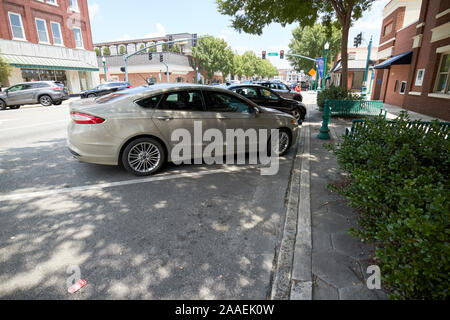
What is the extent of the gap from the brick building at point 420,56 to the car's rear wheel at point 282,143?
927 cm

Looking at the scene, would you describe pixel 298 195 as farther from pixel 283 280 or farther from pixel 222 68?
pixel 222 68

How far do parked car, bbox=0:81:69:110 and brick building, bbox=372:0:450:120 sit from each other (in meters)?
22.2

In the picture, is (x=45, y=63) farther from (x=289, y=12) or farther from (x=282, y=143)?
(x=282, y=143)

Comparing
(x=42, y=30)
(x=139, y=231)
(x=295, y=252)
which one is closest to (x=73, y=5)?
(x=42, y=30)

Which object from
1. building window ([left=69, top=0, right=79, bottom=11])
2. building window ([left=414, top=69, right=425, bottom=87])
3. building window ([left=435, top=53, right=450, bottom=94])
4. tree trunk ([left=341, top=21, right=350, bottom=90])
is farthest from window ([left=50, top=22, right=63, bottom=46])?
building window ([left=435, top=53, right=450, bottom=94])

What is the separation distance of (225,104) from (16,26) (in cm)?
3064

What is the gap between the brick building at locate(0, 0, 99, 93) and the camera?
24766 mm

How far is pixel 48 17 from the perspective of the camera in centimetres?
2798

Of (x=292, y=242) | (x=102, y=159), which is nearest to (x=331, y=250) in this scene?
(x=292, y=242)

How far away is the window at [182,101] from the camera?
490 centimetres

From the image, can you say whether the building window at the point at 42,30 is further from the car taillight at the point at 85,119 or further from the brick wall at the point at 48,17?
the car taillight at the point at 85,119

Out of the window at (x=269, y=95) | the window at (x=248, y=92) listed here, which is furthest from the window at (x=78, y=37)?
the window at (x=269, y=95)
